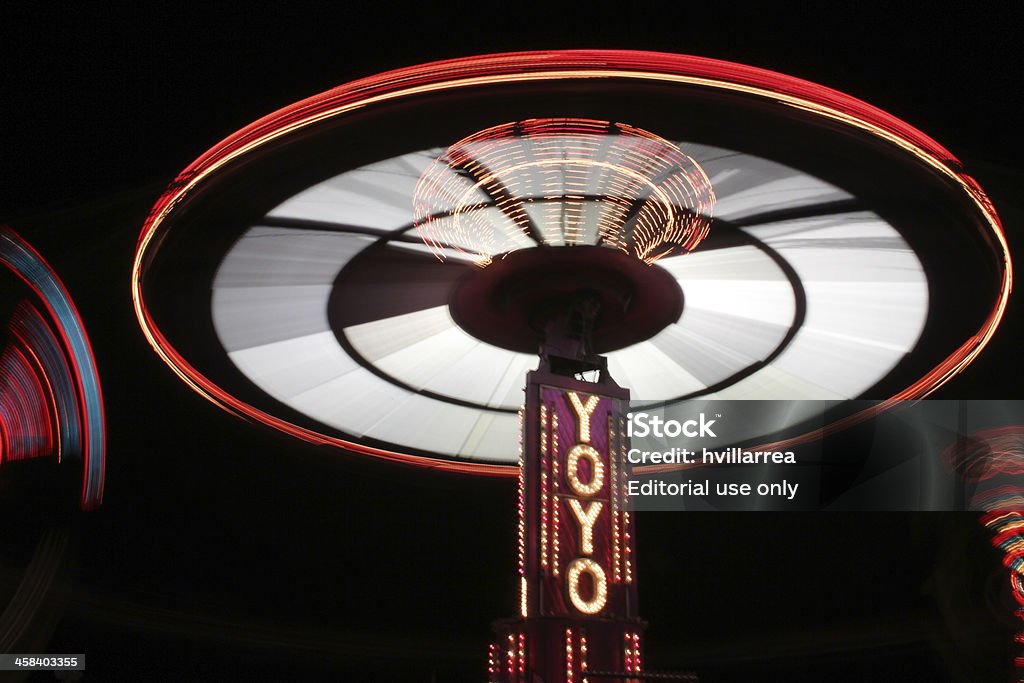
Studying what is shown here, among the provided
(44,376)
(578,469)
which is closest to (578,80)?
(578,469)

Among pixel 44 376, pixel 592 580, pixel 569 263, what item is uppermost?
pixel 569 263

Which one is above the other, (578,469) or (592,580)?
(578,469)

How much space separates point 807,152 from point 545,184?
2.70m

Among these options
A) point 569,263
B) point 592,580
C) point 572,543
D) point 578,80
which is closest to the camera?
point 578,80

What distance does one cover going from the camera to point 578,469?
10.3 metres

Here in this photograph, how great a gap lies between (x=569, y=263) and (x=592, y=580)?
3830 mm

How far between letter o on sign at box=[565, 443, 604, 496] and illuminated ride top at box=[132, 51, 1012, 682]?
1.3 inches

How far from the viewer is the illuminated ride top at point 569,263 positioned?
340 inches

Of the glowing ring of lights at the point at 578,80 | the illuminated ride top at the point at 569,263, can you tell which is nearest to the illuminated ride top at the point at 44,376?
the illuminated ride top at the point at 569,263

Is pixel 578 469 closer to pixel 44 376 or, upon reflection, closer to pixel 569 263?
pixel 569 263

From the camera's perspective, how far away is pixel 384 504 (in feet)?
67.5

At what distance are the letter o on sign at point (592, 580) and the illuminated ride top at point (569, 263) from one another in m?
0.02

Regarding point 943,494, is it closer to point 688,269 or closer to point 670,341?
point 670,341

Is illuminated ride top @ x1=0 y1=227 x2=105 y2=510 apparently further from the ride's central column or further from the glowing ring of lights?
the ride's central column
